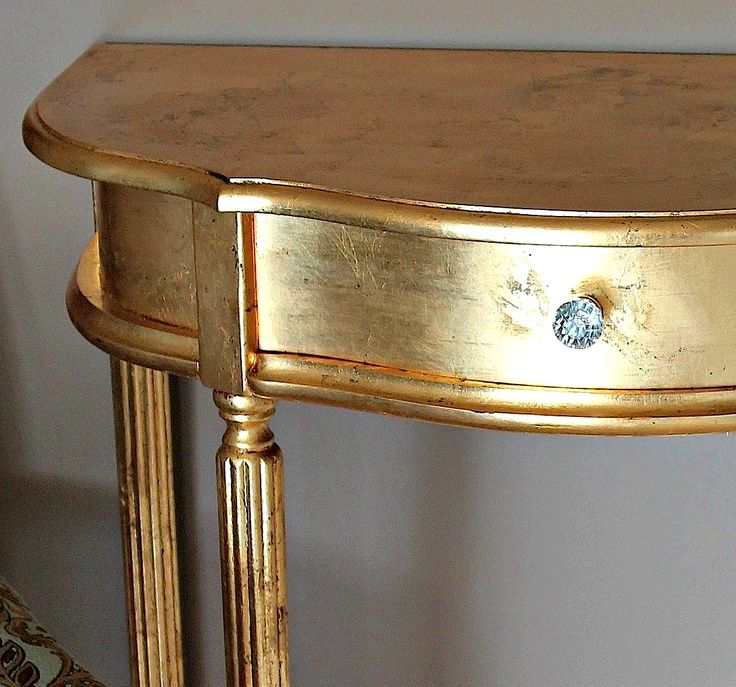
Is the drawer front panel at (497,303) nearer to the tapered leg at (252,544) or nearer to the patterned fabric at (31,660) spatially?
the tapered leg at (252,544)

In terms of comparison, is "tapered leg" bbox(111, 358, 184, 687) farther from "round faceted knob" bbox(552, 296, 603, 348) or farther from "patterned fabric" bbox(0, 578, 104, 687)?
"round faceted knob" bbox(552, 296, 603, 348)

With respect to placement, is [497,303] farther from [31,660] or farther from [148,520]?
[148,520]

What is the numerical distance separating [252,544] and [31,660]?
201 millimetres

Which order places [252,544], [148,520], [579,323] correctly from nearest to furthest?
1. [579,323]
2. [252,544]
3. [148,520]

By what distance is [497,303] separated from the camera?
61 cm

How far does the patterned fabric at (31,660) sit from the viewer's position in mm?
812

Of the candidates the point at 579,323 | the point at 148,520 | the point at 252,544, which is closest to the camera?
the point at 579,323

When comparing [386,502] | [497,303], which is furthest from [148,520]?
[497,303]

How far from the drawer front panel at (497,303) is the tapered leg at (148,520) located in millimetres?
414

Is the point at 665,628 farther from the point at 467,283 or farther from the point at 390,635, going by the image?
the point at 467,283

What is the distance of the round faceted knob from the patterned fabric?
441mm

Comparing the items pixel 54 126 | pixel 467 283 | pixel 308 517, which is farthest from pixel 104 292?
pixel 308 517

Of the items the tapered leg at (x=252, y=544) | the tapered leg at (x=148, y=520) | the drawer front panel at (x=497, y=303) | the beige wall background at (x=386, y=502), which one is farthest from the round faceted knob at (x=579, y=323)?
the tapered leg at (x=148, y=520)

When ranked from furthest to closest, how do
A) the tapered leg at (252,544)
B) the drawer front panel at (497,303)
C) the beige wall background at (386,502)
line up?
1. the beige wall background at (386,502)
2. the tapered leg at (252,544)
3. the drawer front panel at (497,303)
